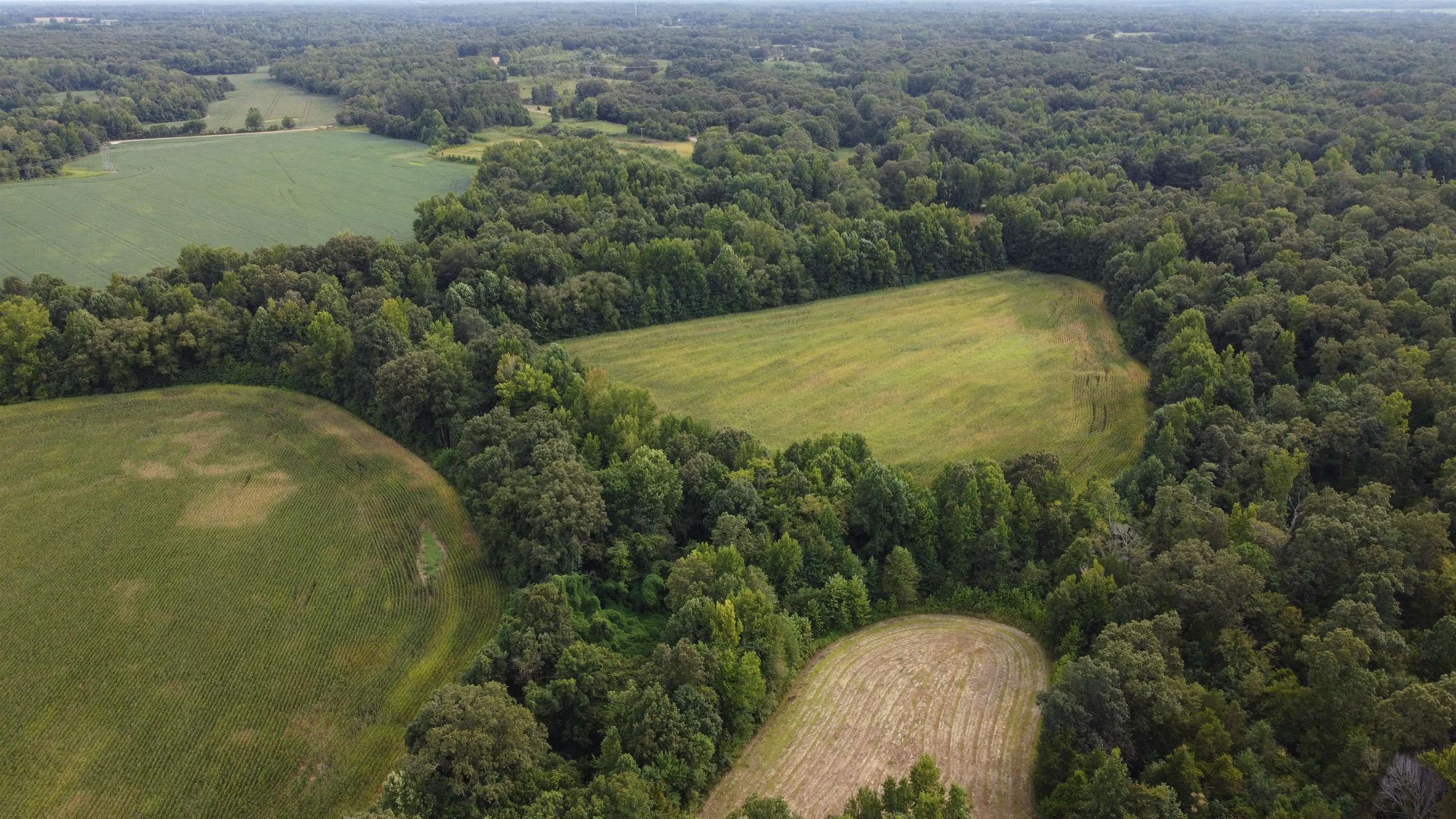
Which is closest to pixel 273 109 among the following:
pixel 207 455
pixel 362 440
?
pixel 207 455

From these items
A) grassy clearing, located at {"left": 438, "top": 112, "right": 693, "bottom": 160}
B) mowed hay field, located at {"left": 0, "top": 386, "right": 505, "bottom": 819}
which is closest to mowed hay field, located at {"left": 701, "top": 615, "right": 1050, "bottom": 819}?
mowed hay field, located at {"left": 0, "top": 386, "right": 505, "bottom": 819}

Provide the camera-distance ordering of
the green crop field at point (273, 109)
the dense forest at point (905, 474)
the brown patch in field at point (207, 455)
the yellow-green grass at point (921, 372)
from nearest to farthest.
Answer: the dense forest at point (905, 474), the brown patch in field at point (207, 455), the yellow-green grass at point (921, 372), the green crop field at point (273, 109)

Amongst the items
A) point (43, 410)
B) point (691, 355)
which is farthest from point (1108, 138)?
point (43, 410)

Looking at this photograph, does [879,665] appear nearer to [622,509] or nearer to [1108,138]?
[622,509]

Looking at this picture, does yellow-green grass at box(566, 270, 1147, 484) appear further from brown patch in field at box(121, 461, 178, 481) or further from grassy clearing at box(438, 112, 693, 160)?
grassy clearing at box(438, 112, 693, 160)

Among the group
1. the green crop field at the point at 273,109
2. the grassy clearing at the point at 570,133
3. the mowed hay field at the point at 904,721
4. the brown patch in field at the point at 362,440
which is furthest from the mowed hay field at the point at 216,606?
the green crop field at the point at 273,109

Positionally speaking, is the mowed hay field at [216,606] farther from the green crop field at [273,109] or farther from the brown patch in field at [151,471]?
the green crop field at [273,109]

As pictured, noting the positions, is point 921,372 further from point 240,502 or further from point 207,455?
point 207,455
